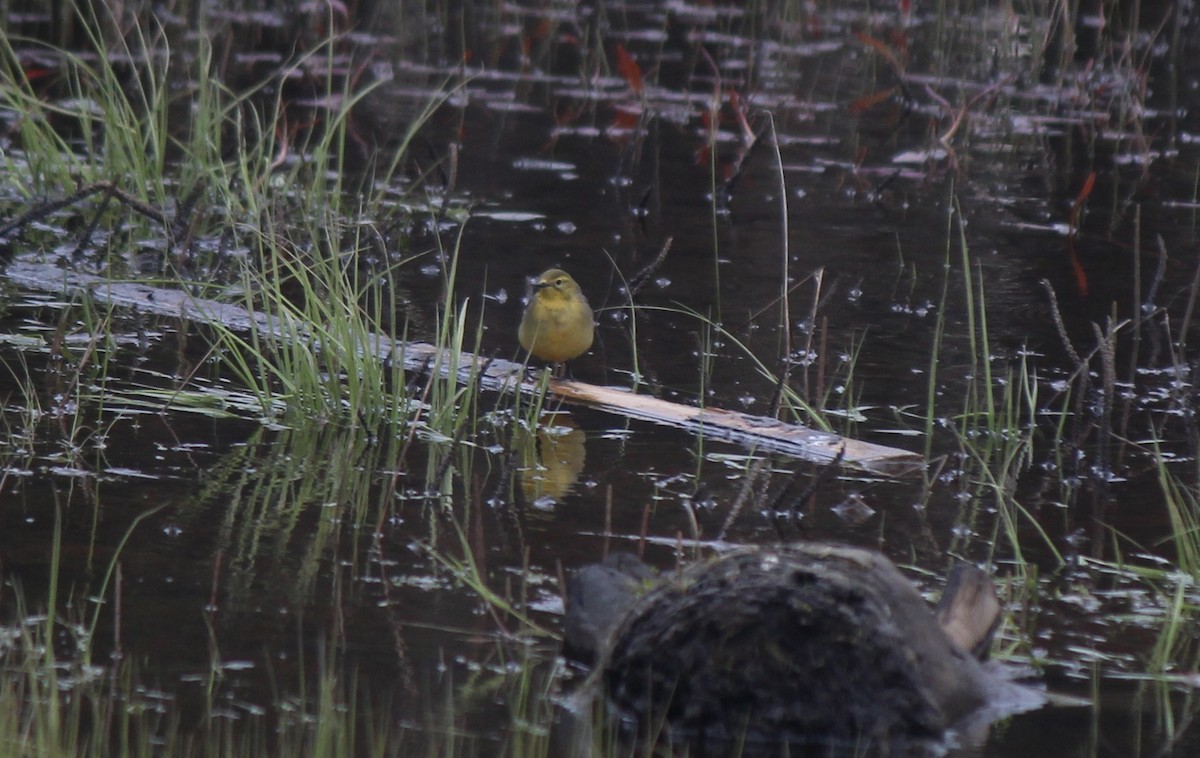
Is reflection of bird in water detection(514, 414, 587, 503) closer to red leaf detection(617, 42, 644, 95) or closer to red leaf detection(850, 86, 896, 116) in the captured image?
red leaf detection(617, 42, 644, 95)

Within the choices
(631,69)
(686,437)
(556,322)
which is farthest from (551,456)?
(631,69)

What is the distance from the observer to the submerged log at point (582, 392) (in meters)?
6.07

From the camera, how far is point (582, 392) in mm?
6676

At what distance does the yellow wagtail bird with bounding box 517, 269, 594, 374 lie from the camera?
6625 millimetres

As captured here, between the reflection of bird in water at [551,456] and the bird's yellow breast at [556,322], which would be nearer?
the reflection of bird in water at [551,456]

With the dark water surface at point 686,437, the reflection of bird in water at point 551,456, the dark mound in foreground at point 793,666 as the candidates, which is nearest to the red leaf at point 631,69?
the dark water surface at point 686,437

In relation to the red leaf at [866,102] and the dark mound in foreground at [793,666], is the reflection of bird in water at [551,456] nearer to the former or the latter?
the dark mound in foreground at [793,666]

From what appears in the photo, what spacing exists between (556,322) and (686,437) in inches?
27.6

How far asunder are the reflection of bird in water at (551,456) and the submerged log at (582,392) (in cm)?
18

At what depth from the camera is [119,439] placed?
5887mm

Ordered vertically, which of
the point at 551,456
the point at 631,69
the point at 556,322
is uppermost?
the point at 631,69

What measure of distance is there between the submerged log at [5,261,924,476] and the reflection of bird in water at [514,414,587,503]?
184 millimetres

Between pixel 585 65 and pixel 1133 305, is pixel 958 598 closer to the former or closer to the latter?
pixel 1133 305

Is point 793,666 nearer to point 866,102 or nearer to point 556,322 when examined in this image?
point 556,322
